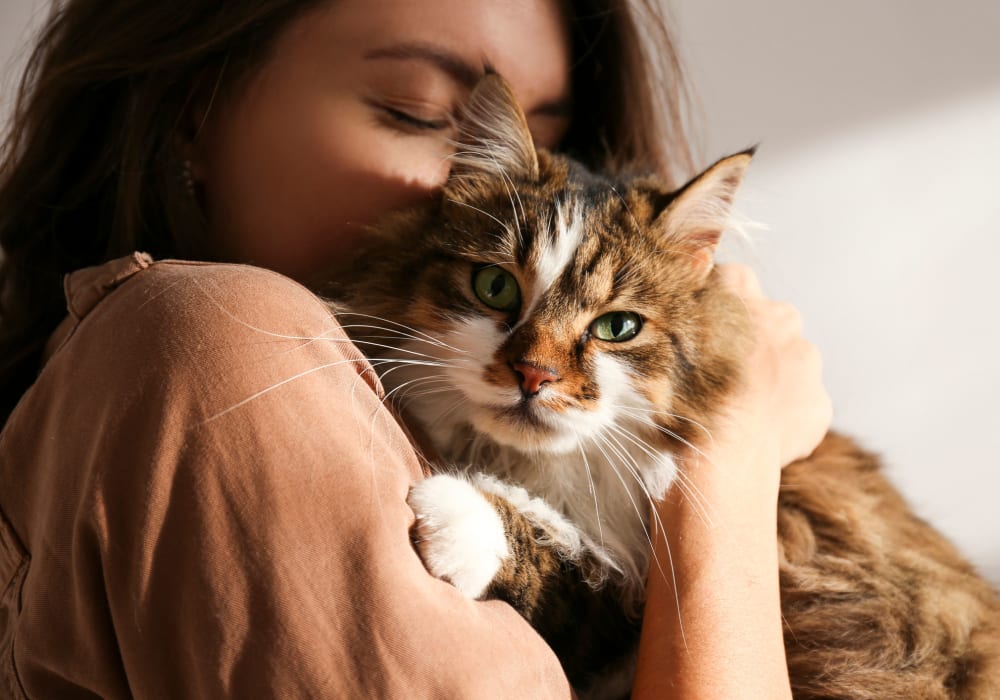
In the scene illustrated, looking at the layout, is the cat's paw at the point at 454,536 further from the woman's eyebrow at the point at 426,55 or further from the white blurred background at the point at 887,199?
the white blurred background at the point at 887,199

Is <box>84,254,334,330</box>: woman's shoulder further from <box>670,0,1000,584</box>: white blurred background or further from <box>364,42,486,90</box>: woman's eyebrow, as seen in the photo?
<box>670,0,1000,584</box>: white blurred background

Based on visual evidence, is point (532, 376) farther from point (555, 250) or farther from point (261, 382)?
point (261, 382)

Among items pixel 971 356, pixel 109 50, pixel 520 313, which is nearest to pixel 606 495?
pixel 520 313

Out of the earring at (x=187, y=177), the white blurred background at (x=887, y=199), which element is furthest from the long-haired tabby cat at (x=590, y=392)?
the white blurred background at (x=887, y=199)

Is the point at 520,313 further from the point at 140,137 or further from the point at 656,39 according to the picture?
the point at 656,39

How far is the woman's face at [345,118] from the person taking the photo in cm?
125

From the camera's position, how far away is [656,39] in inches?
72.1

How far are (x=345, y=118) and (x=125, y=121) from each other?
1.39ft

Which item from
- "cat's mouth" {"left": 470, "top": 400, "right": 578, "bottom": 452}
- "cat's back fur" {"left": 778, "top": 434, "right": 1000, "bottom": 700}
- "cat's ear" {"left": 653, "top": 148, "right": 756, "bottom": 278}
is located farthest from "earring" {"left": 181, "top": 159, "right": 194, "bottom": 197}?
"cat's back fur" {"left": 778, "top": 434, "right": 1000, "bottom": 700}

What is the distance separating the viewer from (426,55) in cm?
124

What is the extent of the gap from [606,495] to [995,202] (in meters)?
1.78

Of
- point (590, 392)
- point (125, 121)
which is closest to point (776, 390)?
point (590, 392)

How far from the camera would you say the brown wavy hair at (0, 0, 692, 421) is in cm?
132

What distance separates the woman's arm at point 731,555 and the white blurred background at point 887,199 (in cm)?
105
